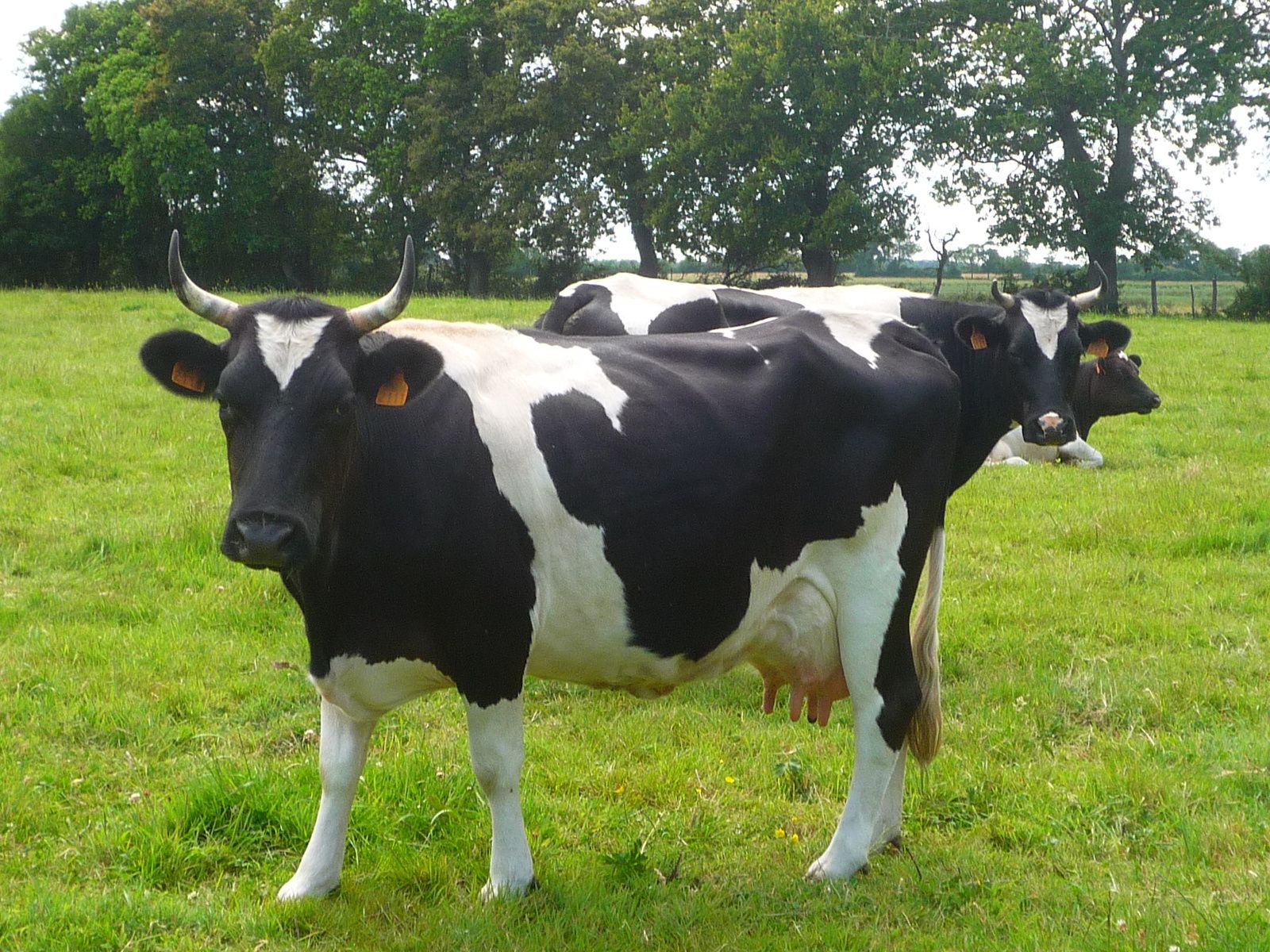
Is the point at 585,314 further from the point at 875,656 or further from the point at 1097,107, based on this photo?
the point at 1097,107

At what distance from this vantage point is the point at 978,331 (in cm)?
776

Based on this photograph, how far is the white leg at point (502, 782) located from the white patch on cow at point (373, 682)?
195 mm

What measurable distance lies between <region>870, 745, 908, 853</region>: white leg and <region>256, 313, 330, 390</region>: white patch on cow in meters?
2.83

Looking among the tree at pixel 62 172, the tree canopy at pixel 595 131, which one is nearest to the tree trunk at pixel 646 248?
the tree canopy at pixel 595 131

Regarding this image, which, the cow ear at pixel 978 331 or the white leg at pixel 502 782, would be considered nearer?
the white leg at pixel 502 782

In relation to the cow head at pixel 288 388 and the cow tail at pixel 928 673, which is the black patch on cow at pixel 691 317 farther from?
the cow head at pixel 288 388

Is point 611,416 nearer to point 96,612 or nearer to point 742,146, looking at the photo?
point 96,612

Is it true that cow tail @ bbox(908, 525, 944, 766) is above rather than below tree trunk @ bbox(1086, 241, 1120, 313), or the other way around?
below

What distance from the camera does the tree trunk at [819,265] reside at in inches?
1695

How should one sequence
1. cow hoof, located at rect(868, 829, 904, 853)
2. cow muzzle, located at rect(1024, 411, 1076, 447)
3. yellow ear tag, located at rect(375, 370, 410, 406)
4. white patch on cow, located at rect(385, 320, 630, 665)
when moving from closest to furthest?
1. yellow ear tag, located at rect(375, 370, 410, 406)
2. white patch on cow, located at rect(385, 320, 630, 665)
3. cow hoof, located at rect(868, 829, 904, 853)
4. cow muzzle, located at rect(1024, 411, 1076, 447)

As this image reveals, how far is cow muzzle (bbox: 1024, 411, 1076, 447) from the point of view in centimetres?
783

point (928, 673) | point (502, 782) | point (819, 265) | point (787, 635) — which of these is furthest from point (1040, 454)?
point (819, 265)

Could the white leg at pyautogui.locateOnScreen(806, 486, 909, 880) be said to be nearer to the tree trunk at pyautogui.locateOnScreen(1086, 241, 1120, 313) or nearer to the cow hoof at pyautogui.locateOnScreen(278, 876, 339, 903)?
the cow hoof at pyautogui.locateOnScreen(278, 876, 339, 903)

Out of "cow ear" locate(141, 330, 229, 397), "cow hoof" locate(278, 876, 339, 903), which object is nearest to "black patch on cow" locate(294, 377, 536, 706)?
"cow ear" locate(141, 330, 229, 397)
